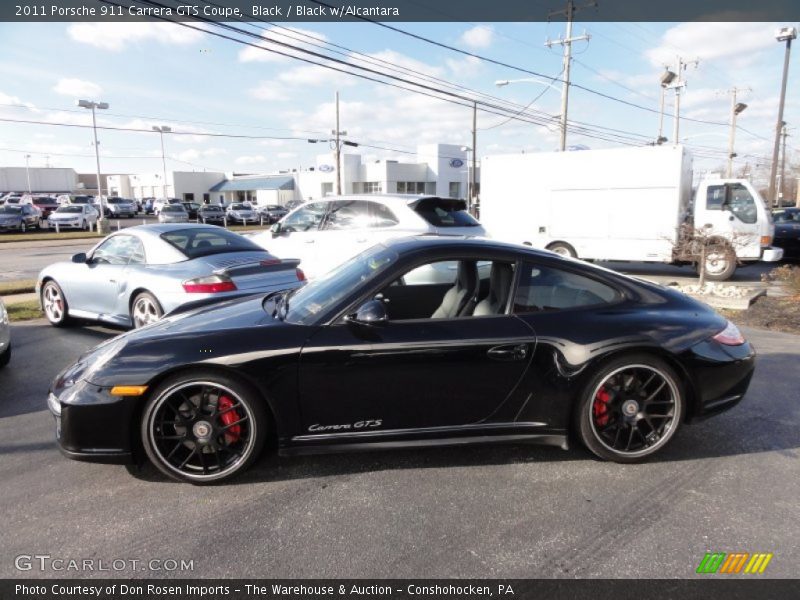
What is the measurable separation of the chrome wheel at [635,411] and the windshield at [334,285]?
5.16 feet

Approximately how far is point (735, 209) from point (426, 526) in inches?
494

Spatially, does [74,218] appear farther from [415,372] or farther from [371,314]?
[415,372]

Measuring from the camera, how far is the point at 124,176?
296 feet

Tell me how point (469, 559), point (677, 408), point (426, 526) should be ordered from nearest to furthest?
point (469, 559), point (426, 526), point (677, 408)

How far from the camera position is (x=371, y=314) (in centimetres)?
308

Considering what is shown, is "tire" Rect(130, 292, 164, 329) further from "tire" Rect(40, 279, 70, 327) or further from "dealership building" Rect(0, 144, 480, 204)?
"dealership building" Rect(0, 144, 480, 204)

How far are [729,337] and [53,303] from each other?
25.7ft

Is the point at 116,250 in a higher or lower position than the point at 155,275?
higher

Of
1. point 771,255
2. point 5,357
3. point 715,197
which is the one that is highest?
point 715,197

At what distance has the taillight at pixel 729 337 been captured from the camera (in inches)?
139

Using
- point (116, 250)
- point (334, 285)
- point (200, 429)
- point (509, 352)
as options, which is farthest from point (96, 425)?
point (116, 250)
